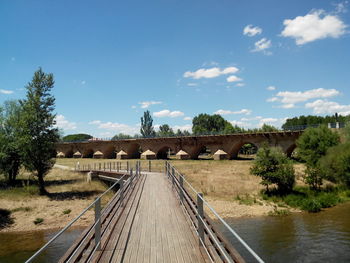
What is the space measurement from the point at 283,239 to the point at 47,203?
2148cm

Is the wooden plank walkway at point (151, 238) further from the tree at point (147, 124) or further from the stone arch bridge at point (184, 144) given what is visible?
the tree at point (147, 124)

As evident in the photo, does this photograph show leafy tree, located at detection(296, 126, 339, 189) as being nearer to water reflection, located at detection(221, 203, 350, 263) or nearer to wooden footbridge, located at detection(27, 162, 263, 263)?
water reflection, located at detection(221, 203, 350, 263)

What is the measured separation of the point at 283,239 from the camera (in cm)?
1692

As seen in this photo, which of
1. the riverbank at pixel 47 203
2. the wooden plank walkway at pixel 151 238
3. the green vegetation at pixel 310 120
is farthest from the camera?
the green vegetation at pixel 310 120

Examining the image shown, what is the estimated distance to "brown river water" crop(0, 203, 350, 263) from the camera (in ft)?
47.8

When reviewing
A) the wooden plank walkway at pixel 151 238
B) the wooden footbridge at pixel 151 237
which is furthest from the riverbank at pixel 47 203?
the wooden footbridge at pixel 151 237

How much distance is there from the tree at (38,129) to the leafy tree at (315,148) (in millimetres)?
28075

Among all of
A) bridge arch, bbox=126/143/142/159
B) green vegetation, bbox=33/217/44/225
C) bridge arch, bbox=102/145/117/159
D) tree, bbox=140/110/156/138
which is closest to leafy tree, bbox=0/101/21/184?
green vegetation, bbox=33/217/44/225

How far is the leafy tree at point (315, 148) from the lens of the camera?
28781 millimetres

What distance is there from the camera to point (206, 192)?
2812cm

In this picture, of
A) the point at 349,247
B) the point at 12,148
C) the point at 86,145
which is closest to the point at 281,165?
the point at 349,247

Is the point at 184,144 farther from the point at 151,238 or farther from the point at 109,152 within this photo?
the point at 151,238

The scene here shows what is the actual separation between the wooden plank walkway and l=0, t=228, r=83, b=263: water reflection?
848 centimetres

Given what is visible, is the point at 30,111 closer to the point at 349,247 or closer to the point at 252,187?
the point at 252,187
